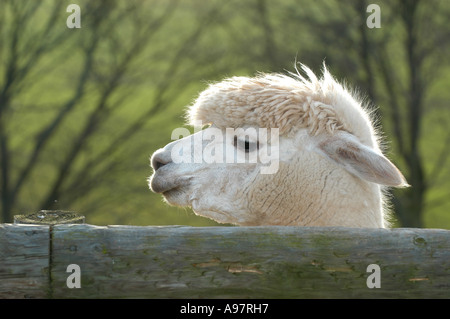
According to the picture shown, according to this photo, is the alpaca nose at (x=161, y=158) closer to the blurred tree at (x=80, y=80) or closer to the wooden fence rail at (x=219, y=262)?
the wooden fence rail at (x=219, y=262)

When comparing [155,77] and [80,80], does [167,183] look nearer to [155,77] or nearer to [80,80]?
[80,80]

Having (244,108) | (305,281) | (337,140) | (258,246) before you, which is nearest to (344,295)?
(305,281)

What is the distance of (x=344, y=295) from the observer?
2715mm

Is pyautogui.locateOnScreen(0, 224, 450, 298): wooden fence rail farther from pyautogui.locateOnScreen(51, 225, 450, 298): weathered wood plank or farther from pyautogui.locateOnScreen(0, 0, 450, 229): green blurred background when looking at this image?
pyautogui.locateOnScreen(0, 0, 450, 229): green blurred background

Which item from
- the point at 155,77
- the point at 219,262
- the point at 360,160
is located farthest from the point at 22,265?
the point at 155,77

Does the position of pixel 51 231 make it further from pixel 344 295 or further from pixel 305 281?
pixel 344 295

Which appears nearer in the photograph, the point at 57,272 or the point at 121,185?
the point at 57,272

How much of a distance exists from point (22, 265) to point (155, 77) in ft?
40.6

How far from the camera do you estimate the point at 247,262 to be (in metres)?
2.70

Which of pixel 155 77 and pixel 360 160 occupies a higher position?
pixel 155 77

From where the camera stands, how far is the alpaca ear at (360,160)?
10.7ft

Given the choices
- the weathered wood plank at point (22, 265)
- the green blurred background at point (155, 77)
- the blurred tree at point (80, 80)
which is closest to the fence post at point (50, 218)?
the weathered wood plank at point (22, 265)

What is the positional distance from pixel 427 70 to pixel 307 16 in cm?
263

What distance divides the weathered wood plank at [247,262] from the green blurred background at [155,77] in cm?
1027
